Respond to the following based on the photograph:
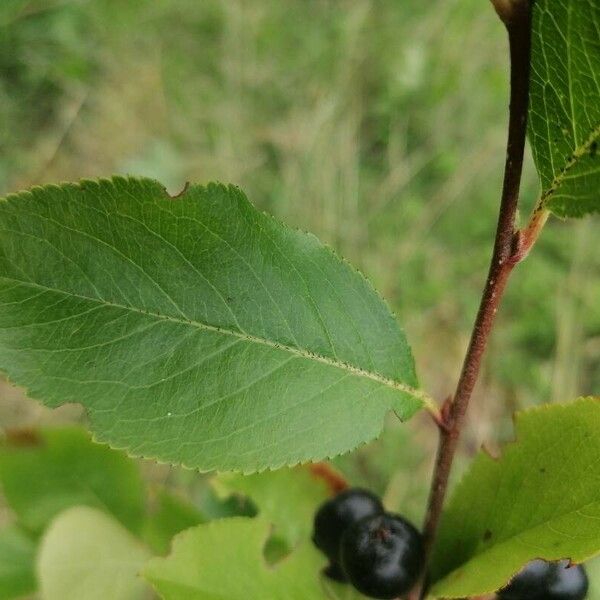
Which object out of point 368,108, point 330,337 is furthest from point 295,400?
point 368,108

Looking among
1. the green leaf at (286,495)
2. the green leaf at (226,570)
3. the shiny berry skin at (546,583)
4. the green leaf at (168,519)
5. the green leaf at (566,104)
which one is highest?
the green leaf at (566,104)

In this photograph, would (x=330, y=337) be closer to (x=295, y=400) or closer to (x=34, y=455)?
(x=295, y=400)

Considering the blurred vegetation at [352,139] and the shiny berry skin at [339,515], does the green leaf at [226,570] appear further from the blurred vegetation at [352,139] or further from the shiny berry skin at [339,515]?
the blurred vegetation at [352,139]

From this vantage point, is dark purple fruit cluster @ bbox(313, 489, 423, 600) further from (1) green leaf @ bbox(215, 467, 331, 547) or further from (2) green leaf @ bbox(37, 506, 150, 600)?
(2) green leaf @ bbox(37, 506, 150, 600)

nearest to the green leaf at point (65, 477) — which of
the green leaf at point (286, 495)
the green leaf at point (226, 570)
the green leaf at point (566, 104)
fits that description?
the green leaf at point (286, 495)

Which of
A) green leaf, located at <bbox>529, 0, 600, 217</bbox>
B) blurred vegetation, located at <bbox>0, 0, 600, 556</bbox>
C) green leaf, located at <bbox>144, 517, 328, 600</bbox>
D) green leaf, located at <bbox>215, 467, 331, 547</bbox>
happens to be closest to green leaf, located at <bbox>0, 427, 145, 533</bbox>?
green leaf, located at <bbox>215, 467, 331, 547</bbox>
